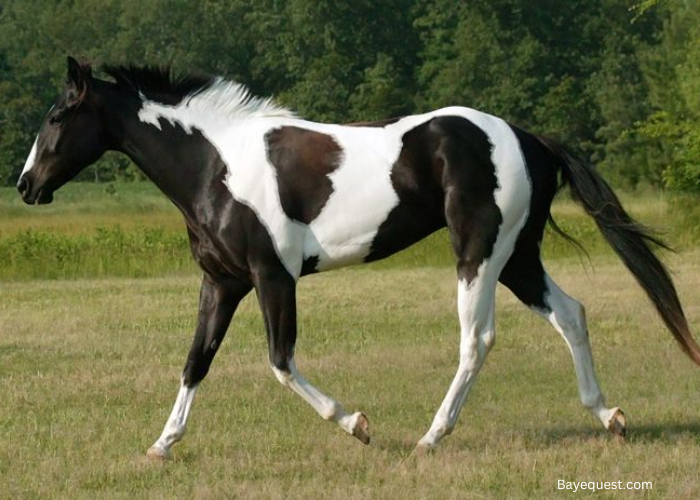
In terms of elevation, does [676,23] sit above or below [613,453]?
below

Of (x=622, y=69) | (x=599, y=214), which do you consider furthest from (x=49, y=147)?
(x=622, y=69)

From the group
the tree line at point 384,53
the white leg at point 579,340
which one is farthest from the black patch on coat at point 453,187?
the tree line at point 384,53

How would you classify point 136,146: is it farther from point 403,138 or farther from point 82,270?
point 82,270

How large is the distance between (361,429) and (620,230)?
5.70 feet

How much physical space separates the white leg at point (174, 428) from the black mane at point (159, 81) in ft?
4.92

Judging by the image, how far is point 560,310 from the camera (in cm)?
733

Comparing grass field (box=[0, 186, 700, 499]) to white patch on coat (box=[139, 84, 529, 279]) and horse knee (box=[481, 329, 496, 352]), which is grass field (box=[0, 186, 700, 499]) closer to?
horse knee (box=[481, 329, 496, 352])

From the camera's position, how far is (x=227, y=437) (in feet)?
24.3

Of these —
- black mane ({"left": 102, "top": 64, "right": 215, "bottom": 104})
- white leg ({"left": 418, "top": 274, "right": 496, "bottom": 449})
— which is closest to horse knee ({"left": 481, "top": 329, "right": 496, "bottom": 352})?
white leg ({"left": 418, "top": 274, "right": 496, "bottom": 449})

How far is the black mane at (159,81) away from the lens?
730 centimetres

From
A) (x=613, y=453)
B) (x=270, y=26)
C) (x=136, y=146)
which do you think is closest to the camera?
(x=613, y=453)

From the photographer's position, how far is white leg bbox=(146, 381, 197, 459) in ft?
22.8

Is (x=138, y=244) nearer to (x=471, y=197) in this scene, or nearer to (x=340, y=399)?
(x=340, y=399)

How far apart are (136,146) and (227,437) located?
1584 mm
